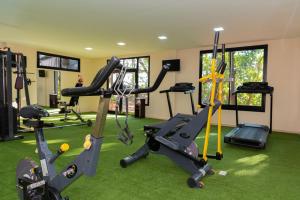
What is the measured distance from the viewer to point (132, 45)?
22.6ft

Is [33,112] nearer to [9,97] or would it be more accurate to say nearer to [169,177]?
[169,177]

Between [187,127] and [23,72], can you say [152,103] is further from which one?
[187,127]

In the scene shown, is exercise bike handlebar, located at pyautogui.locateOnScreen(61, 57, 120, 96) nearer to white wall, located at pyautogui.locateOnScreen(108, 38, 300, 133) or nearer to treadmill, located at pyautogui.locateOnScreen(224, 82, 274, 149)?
treadmill, located at pyautogui.locateOnScreen(224, 82, 274, 149)

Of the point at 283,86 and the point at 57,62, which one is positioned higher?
the point at 57,62

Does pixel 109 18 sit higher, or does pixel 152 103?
pixel 109 18

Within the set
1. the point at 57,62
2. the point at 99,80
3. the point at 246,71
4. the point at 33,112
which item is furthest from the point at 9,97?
the point at 246,71

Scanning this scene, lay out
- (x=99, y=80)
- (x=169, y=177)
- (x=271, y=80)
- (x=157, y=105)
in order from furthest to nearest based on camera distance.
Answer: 1. (x=157, y=105)
2. (x=271, y=80)
3. (x=169, y=177)
4. (x=99, y=80)

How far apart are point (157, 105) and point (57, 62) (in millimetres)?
4091

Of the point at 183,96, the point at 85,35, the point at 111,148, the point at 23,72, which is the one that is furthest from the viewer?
the point at 183,96

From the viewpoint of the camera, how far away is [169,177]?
2770 millimetres

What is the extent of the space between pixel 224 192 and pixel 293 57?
4836 mm

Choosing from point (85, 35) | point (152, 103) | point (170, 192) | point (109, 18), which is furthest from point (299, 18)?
point (152, 103)

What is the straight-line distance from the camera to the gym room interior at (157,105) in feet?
5.59

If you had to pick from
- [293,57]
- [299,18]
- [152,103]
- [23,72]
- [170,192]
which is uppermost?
[299,18]
